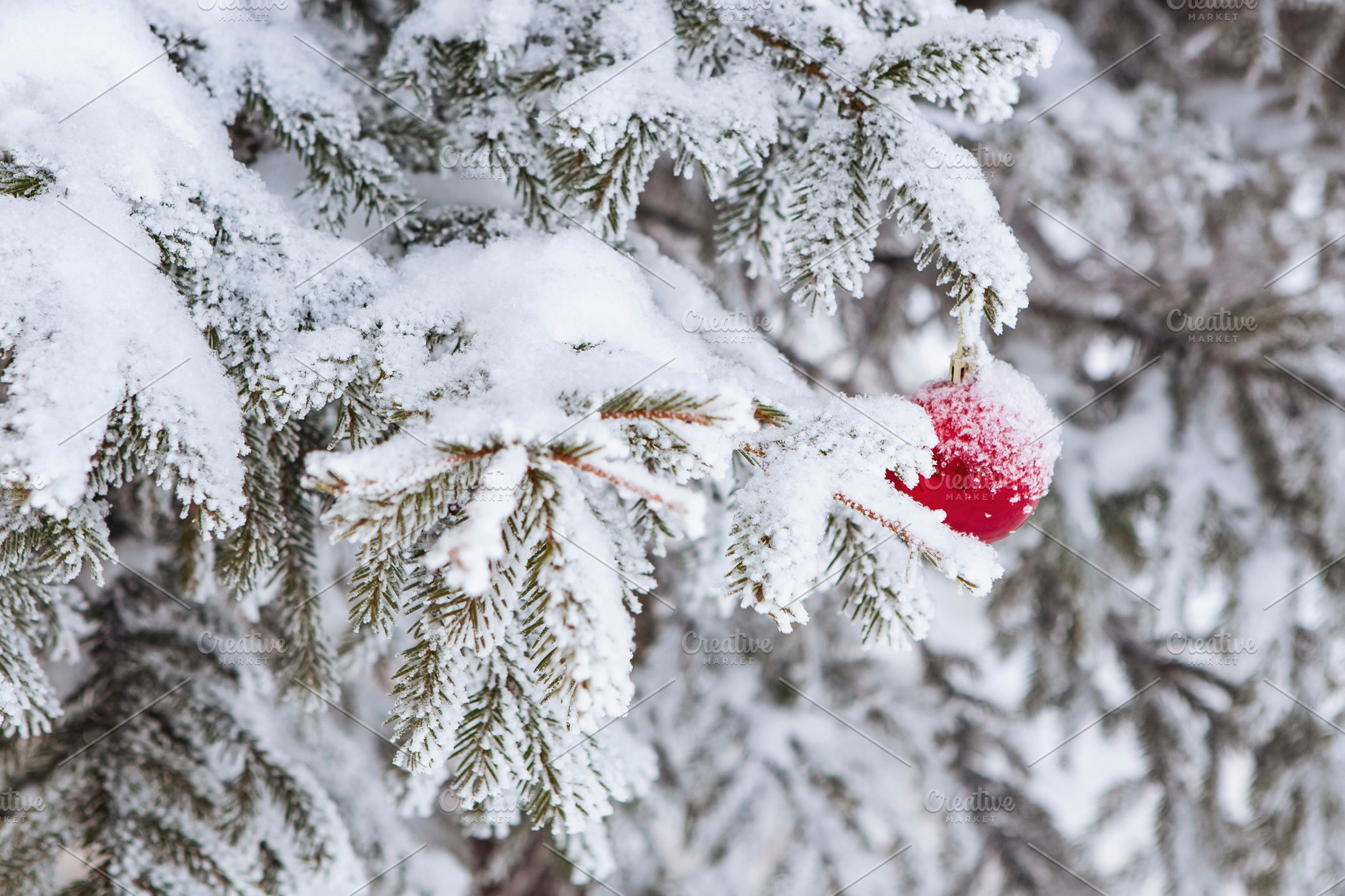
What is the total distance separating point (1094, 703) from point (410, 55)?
2.64 meters

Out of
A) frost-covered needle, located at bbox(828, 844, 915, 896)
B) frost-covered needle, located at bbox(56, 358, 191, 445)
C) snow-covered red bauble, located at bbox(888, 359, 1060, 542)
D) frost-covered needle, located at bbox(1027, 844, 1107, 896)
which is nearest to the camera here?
frost-covered needle, located at bbox(56, 358, 191, 445)

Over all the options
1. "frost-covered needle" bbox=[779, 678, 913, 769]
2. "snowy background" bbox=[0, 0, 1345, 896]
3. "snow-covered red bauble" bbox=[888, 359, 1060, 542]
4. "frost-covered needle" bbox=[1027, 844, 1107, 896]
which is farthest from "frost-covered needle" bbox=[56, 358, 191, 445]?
"frost-covered needle" bbox=[1027, 844, 1107, 896]

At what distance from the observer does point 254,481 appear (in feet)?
3.38

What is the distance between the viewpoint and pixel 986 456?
3.10 ft

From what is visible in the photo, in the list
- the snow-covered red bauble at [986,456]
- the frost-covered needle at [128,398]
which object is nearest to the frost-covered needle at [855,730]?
the snow-covered red bauble at [986,456]

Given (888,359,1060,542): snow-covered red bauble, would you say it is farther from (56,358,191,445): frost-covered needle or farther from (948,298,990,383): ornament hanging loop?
(56,358,191,445): frost-covered needle

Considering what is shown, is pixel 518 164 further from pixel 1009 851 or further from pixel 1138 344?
pixel 1009 851

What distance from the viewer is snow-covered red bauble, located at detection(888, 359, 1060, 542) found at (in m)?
0.95

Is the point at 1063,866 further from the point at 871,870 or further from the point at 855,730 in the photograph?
the point at 855,730

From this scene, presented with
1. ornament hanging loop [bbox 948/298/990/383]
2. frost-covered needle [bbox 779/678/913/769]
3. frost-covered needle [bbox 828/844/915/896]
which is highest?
ornament hanging loop [bbox 948/298/990/383]

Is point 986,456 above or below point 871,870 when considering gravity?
above

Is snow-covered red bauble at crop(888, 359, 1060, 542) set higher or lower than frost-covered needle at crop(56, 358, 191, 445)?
lower

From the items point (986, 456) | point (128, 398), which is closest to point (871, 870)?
point (986, 456)

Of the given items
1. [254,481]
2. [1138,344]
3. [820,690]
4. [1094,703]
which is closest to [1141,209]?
[1138,344]
